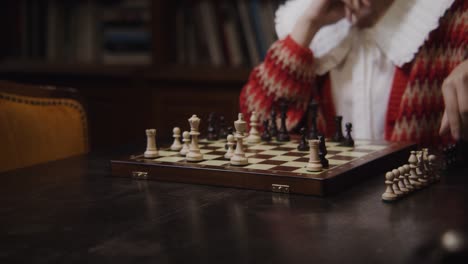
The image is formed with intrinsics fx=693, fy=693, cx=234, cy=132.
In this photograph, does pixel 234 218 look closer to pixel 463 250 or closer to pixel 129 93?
pixel 463 250

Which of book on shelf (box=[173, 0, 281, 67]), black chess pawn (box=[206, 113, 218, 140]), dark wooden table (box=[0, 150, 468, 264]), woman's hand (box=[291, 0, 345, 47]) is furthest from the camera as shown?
book on shelf (box=[173, 0, 281, 67])

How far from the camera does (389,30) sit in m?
2.01

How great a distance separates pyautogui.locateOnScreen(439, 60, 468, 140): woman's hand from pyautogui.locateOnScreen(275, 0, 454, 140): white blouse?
43cm

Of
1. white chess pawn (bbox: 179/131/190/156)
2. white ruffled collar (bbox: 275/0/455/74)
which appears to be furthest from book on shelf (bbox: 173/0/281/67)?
white chess pawn (bbox: 179/131/190/156)

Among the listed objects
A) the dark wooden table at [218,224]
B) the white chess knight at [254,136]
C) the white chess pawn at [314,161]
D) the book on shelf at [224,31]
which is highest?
the book on shelf at [224,31]

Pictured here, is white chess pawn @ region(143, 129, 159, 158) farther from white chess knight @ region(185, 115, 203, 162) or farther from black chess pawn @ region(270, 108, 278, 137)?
black chess pawn @ region(270, 108, 278, 137)

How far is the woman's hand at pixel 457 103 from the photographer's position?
59.0 inches

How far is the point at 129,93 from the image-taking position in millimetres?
3629

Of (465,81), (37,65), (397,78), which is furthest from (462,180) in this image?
(37,65)

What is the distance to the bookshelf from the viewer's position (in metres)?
3.39

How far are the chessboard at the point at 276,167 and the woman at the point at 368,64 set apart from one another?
349 mm

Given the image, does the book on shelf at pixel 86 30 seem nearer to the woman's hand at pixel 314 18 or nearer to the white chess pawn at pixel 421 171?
the woman's hand at pixel 314 18

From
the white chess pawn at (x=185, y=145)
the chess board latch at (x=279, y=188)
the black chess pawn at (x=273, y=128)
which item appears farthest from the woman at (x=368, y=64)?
the chess board latch at (x=279, y=188)

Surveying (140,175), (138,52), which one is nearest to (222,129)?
(140,175)
